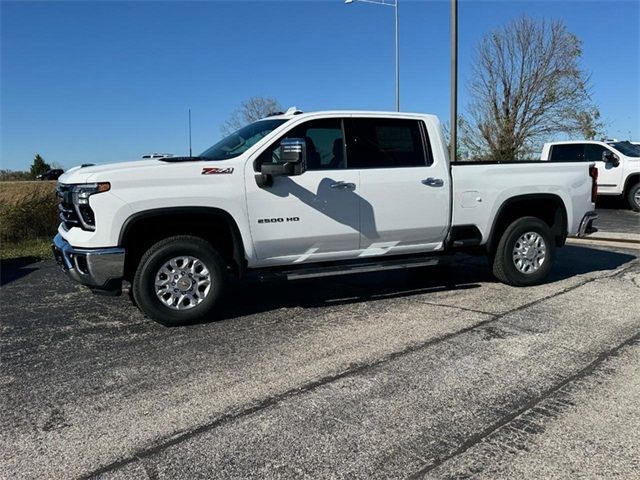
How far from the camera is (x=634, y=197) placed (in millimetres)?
16062

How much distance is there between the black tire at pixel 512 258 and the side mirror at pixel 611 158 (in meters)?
10.6

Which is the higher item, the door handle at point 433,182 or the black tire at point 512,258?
the door handle at point 433,182

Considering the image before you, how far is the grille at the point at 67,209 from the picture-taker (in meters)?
5.25

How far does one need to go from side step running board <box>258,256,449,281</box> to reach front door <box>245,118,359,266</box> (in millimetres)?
136

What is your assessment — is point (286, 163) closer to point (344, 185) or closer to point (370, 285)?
point (344, 185)

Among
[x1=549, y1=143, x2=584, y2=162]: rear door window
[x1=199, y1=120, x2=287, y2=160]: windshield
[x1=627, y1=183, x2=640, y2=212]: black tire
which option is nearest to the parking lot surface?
[x1=199, y1=120, x2=287, y2=160]: windshield

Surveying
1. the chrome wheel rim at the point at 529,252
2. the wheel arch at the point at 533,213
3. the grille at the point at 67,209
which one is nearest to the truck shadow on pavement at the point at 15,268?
the grille at the point at 67,209

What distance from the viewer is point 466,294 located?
21.7 feet

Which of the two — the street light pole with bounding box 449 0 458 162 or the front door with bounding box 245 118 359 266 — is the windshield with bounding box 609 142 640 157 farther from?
the front door with bounding box 245 118 359 266

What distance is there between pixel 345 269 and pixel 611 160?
1310 cm

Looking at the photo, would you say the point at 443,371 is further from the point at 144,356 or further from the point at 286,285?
the point at 286,285

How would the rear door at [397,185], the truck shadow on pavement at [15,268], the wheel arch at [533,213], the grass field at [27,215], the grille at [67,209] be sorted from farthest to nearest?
the grass field at [27,215] < the truck shadow on pavement at [15,268] < the wheel arch at [533,213] < the rear door at [397,185] < the grille at [67,209]

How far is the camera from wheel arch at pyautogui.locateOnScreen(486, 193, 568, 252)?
682 centimetres

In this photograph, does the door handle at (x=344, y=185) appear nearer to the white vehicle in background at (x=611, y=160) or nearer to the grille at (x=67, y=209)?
the grille at (x=67, y=209)
